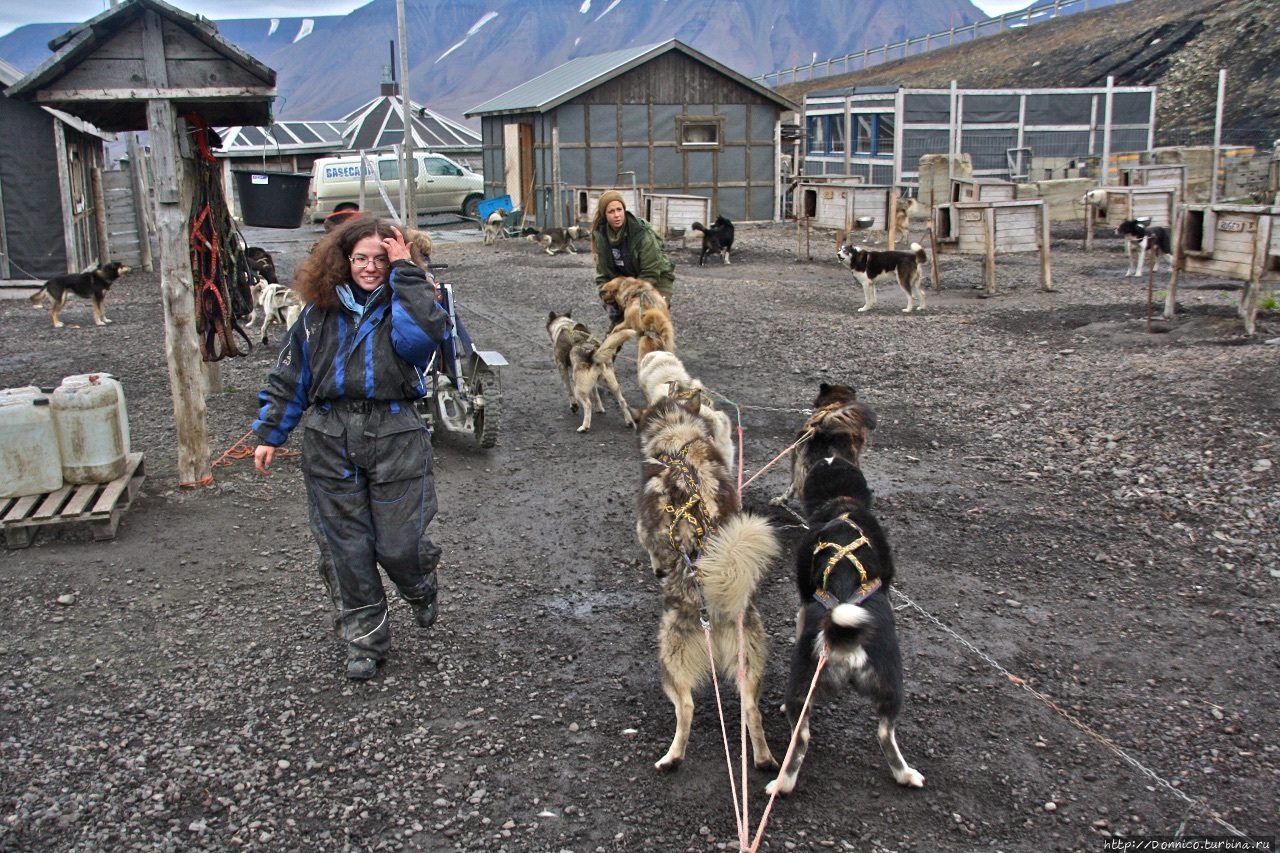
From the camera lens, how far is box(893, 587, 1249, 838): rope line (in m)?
2.94

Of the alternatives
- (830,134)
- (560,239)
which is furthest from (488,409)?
(830,134)

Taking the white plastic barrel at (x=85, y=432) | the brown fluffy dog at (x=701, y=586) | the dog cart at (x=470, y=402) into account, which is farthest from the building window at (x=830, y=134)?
the brown fluffy dog at (x=701, y=586)

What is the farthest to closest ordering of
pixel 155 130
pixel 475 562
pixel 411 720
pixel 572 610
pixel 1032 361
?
1. pixel 1032 361
2. pixel 155 130
3. pixel 475 562
4. pixel 572 610
5. pixel 411 720

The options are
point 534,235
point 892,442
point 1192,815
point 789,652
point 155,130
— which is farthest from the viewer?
point 534,235

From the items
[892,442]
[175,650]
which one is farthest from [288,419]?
[892,442]

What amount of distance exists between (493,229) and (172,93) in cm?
1789

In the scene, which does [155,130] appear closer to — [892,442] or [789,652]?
[789,652]

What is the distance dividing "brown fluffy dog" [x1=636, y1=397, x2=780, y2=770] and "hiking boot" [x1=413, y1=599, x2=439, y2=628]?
998 millimetres

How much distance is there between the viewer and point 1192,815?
2.94 meters

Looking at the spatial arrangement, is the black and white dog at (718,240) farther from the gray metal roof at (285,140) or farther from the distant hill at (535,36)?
the distant hill at (535,36)

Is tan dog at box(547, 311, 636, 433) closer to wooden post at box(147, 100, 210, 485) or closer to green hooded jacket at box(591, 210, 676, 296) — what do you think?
green hooded jacket at box(591, 210, 676, 296)

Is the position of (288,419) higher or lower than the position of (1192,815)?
higher

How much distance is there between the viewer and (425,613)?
162 inches

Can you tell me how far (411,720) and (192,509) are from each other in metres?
2.90
